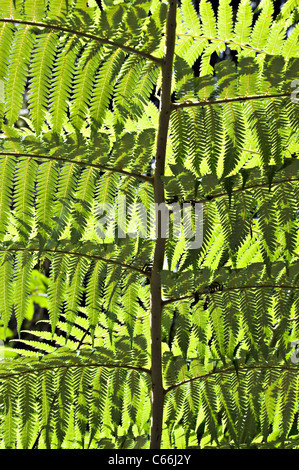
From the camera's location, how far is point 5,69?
3.70ft

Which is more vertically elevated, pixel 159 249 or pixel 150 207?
pixel 150 207

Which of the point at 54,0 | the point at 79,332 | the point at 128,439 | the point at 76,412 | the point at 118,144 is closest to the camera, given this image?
the point at 54,0

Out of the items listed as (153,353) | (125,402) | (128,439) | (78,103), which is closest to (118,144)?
(78,103)

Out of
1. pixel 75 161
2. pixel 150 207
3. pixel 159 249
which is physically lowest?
pixel 159 249

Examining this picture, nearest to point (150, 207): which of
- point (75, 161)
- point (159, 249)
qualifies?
point (159, 249)

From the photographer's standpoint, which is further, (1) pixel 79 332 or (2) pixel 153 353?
(1) pixel 79 332

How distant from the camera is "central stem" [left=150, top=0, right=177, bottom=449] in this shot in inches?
45.8

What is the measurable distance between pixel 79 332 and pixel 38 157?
0.75 meters

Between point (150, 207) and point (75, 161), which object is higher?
point (75, 161)

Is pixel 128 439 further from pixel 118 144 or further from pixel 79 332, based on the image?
pixel 118 144

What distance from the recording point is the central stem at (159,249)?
3.82 ft

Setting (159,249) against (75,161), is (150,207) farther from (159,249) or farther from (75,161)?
(75,161)

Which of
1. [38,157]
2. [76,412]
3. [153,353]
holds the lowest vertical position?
[76,412]

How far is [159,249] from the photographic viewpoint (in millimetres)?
1251
